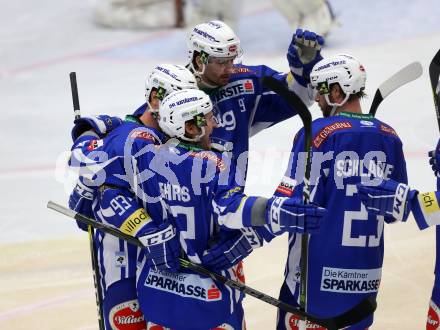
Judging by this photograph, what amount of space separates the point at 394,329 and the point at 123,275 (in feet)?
6.23

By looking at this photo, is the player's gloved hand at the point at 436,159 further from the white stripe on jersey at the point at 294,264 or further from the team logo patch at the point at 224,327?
the team logo patch at the point at 224,327

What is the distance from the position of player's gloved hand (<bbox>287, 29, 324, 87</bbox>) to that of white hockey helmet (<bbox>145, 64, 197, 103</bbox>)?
70cm

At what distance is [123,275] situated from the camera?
4566mm

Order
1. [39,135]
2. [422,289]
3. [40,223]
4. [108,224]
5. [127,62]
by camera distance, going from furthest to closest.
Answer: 1. [127,62]
2. [39,135]
3. [40,223]
4. [422,289]
5. [108,224]

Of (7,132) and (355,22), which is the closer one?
(7,132)

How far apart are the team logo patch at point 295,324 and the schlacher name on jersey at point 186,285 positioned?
457 millimetres

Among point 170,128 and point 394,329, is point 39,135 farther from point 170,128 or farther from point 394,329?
point 170,128

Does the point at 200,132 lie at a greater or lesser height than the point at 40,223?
greater

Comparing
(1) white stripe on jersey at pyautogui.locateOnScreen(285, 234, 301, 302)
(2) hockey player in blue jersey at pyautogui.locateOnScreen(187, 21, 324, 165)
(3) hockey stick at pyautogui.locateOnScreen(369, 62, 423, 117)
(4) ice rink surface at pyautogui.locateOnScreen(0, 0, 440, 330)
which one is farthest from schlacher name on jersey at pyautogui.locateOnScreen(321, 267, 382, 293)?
(4) ice rink surface at pyautogui.locateOnScreen(0, 0, 440, 330)

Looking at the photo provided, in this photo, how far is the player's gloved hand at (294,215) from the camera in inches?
155

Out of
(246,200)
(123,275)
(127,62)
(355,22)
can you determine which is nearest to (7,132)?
(127,62)

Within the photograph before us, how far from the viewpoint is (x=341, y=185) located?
14.3ft

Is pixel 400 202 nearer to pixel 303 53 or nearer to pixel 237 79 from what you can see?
pixel 303 53

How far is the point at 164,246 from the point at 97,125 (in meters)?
0.75
